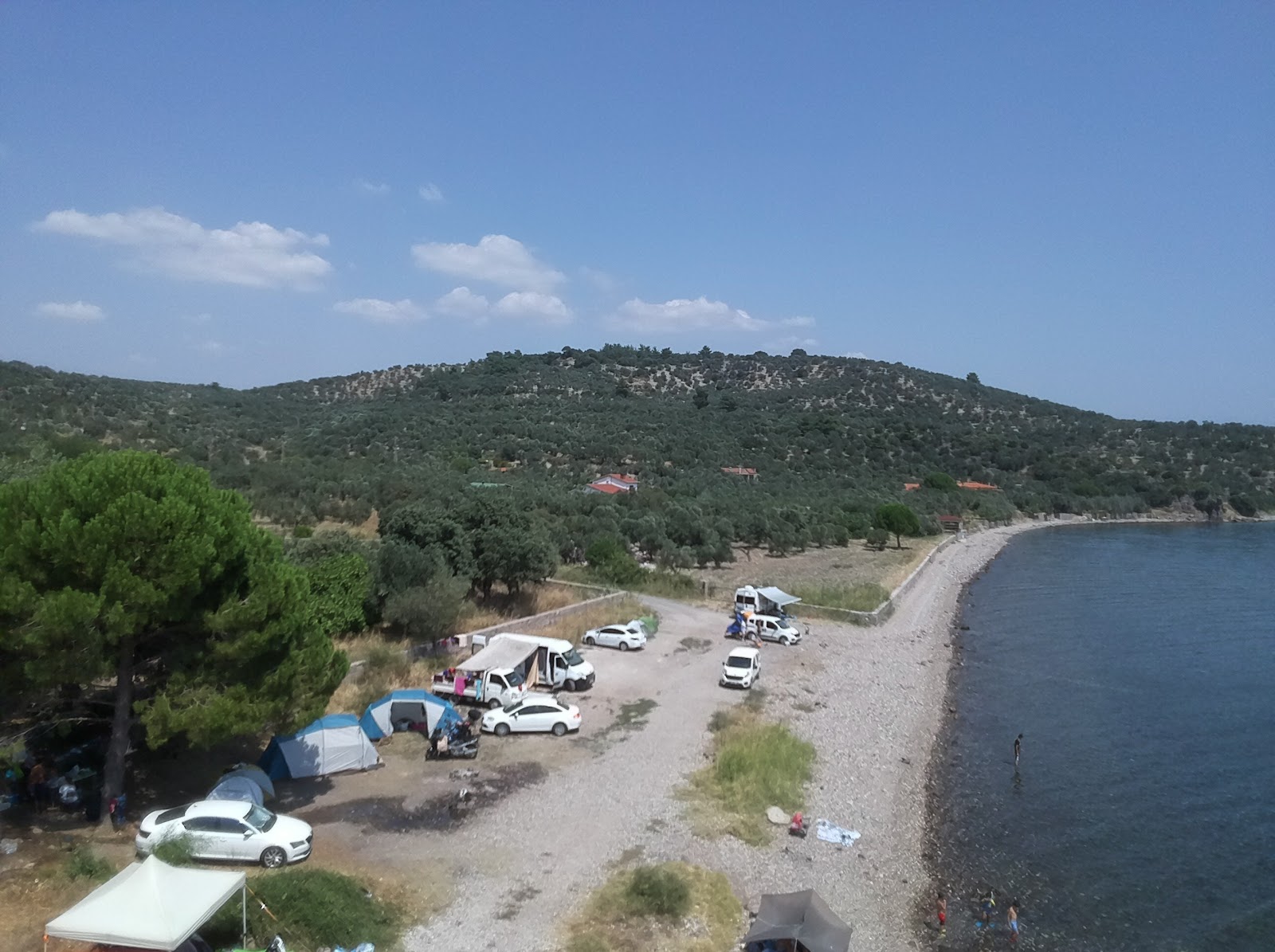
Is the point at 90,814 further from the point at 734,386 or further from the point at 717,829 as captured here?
the point at 734,386

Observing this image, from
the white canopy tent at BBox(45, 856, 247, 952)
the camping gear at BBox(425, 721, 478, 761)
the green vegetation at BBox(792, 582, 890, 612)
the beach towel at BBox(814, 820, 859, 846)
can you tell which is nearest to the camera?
the white canopy tent at BBox(45, 856, 247, 952)

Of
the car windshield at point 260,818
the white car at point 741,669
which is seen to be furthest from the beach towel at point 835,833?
the car windshield at point 260,818

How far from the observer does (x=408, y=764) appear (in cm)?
1914

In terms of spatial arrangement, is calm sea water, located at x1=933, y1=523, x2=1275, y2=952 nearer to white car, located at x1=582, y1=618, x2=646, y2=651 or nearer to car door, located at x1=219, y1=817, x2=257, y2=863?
white car, located at x1=582, y1=618, x2=646, y2=651

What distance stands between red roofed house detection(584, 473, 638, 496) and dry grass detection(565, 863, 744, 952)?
4775cm

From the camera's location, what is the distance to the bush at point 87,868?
41.7 ft

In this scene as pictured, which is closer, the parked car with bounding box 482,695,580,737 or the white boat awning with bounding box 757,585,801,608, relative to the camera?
the parked car with bounding box 482,695,580,737

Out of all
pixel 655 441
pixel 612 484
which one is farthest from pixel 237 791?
pixel 655 441

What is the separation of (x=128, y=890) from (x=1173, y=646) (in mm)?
42882

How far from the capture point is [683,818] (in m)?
17.5

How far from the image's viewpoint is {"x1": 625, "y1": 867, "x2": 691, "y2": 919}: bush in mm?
13836

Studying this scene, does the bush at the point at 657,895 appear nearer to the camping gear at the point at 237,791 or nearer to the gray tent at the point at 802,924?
the gray tent at the point at 802,924

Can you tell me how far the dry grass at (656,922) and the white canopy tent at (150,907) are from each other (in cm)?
526

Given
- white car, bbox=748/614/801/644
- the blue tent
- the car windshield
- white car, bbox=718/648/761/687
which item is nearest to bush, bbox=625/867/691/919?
the car windshield
